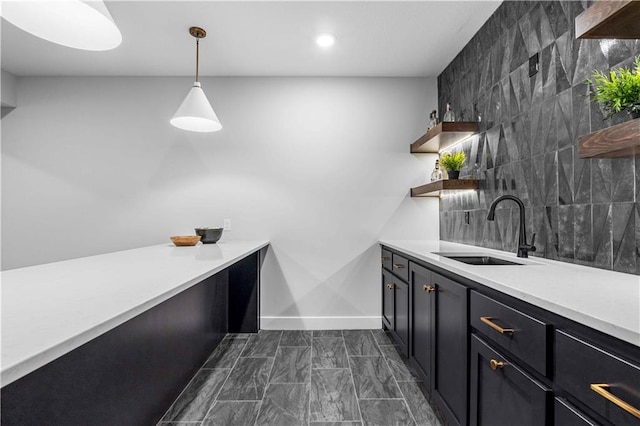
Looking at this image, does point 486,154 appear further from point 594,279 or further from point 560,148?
point 594,279

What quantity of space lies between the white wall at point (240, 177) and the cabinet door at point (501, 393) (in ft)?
6.64

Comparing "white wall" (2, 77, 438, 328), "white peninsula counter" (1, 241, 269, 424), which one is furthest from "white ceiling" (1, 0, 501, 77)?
"white peninsula counter" (1, 241, 269, 424)

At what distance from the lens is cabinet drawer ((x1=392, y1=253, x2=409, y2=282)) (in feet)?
7.91

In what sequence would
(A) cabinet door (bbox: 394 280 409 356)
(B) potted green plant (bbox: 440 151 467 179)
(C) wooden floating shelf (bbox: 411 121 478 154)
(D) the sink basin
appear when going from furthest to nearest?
(B) potted green plant (bbox: 440 151 467 179), (C) wooden floating shelf (bbox: 411 121 478 154), (A) cabinet door (bbox: 394 280 409 356), (D) the sink basin

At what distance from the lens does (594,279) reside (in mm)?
1222

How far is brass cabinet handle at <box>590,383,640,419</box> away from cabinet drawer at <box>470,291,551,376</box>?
0.60 ft

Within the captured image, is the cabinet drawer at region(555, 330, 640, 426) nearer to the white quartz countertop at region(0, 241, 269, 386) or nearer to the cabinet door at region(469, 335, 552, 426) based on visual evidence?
the cabinet door at region(469, 335, 552, 426)

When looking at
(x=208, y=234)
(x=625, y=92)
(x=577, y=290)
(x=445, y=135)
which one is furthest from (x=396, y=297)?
(x=625, y=92)

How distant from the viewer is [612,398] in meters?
0.71

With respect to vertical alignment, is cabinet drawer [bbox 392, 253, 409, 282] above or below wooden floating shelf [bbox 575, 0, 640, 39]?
below

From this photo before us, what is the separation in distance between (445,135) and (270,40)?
1.60 m

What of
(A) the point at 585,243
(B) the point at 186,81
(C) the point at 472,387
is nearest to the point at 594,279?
(A) the point at 585,243

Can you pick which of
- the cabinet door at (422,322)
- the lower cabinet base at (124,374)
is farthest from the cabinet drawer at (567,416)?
the lower cabinet base at (124,374)

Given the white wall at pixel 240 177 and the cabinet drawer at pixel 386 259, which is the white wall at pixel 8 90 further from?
the cabinet drawer at pixel 386 259
